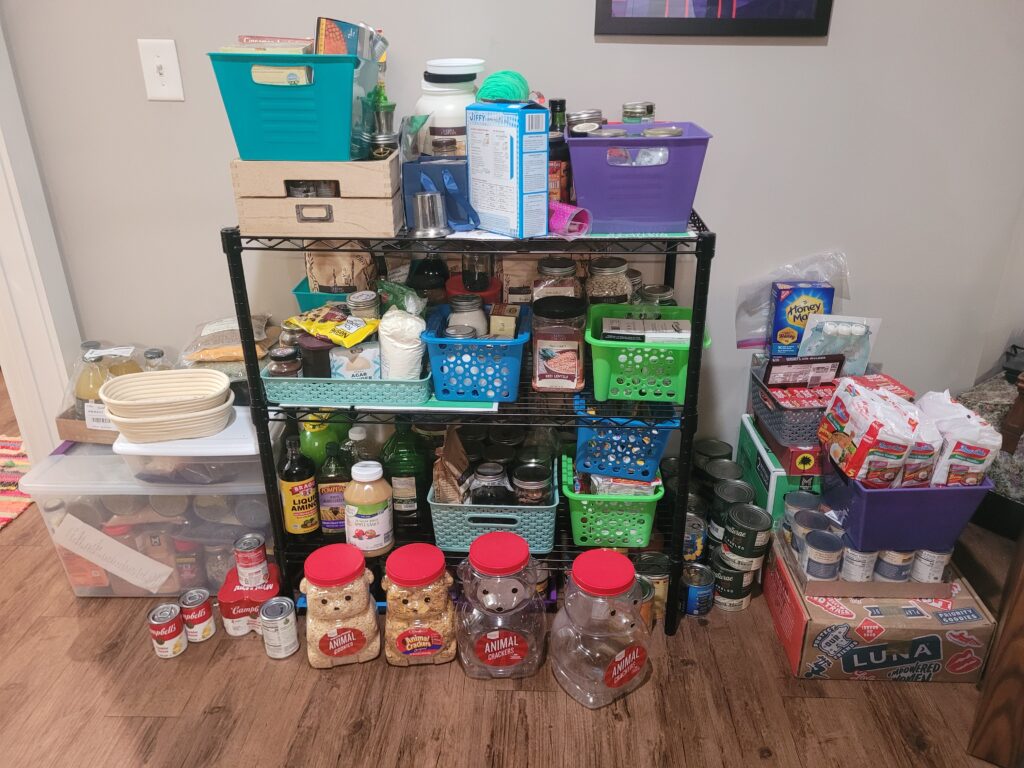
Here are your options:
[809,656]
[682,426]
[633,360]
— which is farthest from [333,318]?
[809,656]

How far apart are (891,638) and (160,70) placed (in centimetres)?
205

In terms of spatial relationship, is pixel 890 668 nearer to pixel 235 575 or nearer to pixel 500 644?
pixel 500 644

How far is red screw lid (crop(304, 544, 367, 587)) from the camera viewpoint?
159cm

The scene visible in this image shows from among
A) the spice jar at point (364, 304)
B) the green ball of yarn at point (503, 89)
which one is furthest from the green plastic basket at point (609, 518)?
the green ball of yarn at point (503, 89)

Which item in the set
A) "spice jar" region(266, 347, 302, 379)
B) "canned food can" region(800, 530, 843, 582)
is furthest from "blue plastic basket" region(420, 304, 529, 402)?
"canned food can" region(800, 530, 843, 582)

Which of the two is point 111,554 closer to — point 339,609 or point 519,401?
point 339,609

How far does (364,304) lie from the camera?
1611 mm

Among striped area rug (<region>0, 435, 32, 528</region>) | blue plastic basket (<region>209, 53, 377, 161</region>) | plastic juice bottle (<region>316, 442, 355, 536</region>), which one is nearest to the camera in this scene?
blue plastic basket (<region>209, 53, 377, 161</region>)

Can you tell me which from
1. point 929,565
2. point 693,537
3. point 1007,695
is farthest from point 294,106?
point 1007,695

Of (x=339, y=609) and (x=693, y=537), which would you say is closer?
(x=339, y=609)

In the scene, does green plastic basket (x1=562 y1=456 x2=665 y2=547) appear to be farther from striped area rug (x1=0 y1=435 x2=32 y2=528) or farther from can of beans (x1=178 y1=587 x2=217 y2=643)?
striped area rug (x1=0 y1=435 x2=32 y2=528)

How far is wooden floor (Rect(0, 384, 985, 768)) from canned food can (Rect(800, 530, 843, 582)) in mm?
226

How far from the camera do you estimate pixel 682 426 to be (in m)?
1.61

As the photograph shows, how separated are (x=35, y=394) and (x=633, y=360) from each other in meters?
1.66
